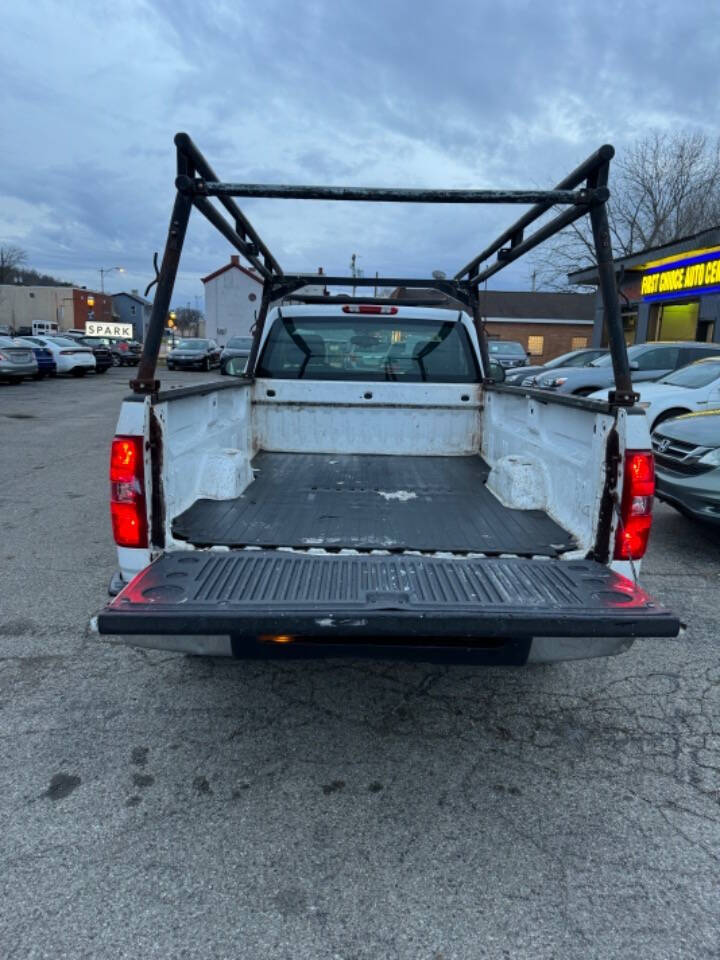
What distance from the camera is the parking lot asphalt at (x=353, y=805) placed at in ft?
6.46

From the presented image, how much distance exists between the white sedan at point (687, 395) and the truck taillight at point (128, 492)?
7468mm

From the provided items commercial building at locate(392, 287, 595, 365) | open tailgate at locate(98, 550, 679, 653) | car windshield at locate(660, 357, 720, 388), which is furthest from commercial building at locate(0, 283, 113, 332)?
open tailgate at locate(98, 550, 679, 653)

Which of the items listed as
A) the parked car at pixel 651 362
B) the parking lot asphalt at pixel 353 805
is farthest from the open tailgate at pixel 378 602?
the parked car at pixel 651 362

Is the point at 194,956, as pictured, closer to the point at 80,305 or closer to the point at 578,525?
the point at 578,525

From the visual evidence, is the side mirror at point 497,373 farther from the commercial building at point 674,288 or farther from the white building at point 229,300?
the white building at point 229,300

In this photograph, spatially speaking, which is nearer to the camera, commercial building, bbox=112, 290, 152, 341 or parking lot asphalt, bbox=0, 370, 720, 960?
parking lot asphalt, bbox=0, 370, 720, 960

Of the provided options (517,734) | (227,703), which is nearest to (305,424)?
(227,703)

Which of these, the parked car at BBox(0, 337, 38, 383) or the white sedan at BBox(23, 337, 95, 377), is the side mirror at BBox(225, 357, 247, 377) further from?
the white sedan at BBox(23, 337, 95, 377)

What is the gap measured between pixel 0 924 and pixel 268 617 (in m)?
1.18

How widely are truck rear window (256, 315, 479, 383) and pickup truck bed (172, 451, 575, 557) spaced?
807 millimetres

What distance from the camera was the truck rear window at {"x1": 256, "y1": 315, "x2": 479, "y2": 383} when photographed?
5086mm

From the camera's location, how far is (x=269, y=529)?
316 cm

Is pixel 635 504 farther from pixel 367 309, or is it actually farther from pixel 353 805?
pixel 367 309

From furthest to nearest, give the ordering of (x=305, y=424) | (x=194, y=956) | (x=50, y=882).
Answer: (x=305, y=424) → (x=50, y=882) → (x=194, y=956)
